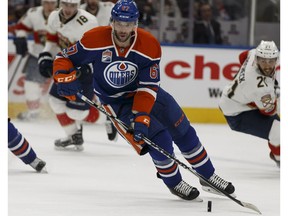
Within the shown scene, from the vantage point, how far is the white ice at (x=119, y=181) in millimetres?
4086

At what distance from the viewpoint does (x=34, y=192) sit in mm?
4465

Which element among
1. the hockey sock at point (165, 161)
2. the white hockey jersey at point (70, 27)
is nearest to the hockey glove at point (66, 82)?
the hockey sock at point (165, 161)

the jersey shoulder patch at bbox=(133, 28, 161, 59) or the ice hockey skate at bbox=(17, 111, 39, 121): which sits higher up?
the jersey shoulder patch at bbox=(133, 28, 161, 59)

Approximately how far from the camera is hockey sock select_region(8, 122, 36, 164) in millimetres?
4836

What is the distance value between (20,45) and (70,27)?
159 centimetres

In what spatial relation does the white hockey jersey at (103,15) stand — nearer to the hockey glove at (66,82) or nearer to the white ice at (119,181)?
A: the white ice at (119,181)

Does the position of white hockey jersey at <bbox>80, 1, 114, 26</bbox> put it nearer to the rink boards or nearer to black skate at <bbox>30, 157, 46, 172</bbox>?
the rink boards

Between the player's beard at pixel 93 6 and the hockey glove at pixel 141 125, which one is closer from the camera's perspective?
the hockey glove at pixel 141 125

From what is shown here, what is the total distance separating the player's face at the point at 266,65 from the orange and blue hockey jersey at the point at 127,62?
3.99 ft

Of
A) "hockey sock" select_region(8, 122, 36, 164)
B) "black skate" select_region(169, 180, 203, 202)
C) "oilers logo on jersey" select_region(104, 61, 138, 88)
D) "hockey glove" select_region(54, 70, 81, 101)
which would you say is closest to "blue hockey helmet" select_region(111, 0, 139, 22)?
"oilers logo on jersey" select_region(104, 61, 138, 88)

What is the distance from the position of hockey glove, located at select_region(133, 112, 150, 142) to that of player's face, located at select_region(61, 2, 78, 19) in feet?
7.39

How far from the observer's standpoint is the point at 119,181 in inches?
199

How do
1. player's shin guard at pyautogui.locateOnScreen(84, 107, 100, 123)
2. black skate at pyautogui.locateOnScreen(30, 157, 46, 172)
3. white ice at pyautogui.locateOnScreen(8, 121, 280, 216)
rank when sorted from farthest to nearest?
player's shin guard at pyautogui.locateOnScreen(84, 107, 100, 123), black skate at pyautogui.locateOnScreen(30, 157, 46, 172), white ice at pyautogui.locateOnScreen(8, 121, 280, 216)

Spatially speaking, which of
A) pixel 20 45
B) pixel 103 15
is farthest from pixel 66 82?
pixel 20 45
